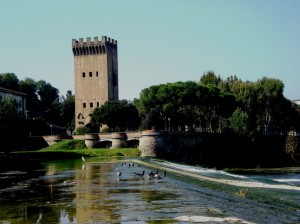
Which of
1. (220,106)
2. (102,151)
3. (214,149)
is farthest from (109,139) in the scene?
(220,106)

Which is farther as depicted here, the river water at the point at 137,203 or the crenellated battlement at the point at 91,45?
the crenellated battlement at the point at 91,45

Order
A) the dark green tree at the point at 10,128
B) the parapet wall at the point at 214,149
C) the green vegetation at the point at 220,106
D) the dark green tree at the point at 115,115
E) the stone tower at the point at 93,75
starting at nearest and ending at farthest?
the dark green tree at the point at 10,128
the parapet wall at the point at 214,149
the green vegetation at the point at 220,106
the dark green tree at the point at 115,115
the stone tower at the point at 93,75

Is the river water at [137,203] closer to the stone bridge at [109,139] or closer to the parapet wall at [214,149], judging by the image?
the parapet wall at [214,149]

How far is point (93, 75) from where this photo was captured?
116m

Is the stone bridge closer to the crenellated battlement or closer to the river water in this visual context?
the crenellated battlement

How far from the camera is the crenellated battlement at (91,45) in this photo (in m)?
116

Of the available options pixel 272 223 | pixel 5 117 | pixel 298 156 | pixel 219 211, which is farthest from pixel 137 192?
pixel 298 156

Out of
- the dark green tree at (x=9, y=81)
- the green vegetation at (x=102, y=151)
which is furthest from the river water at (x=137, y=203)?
the dark green tree at (x=9, y=81)

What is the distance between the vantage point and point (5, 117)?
6662cm

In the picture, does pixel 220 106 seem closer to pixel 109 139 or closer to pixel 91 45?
pixel 109 139

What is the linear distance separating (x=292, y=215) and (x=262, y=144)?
241 feet

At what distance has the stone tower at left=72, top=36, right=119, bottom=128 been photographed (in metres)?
115

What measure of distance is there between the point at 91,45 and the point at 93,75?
6.73m

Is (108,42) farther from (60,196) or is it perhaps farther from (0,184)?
(60,196)
